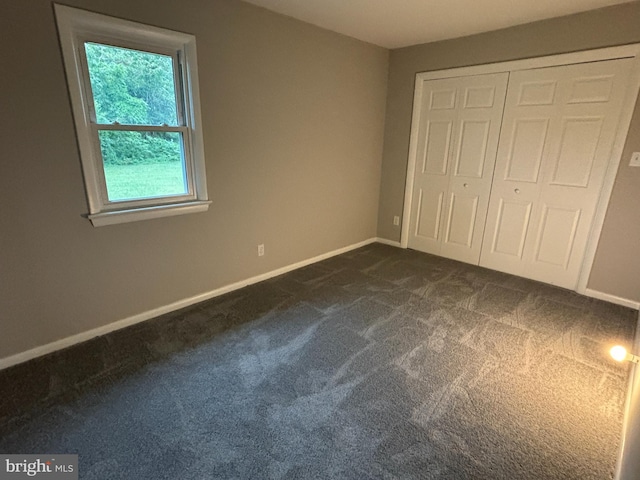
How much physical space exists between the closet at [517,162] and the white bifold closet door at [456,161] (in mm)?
10

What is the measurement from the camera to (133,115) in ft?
7.27

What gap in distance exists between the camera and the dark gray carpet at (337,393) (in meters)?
1.43

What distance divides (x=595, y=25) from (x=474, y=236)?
2.05 m

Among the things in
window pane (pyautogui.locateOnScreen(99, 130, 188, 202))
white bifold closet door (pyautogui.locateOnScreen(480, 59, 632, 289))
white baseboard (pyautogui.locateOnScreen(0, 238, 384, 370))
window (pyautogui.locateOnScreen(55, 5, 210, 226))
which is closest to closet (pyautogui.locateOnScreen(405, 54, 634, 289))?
white bifold closet door (pyautogui.locateOnScreen(480, 59, 632, 289))

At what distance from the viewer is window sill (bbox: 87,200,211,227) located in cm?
213

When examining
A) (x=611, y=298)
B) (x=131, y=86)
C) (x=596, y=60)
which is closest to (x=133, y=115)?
(x=131, y=86)

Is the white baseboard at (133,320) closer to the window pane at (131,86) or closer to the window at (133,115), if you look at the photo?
the window at (133,115)

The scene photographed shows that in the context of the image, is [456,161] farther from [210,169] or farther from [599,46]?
[210,169]

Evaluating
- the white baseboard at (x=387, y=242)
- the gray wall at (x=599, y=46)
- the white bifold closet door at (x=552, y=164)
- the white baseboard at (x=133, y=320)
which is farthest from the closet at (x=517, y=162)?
the white baseboard at (x=133, y=320)

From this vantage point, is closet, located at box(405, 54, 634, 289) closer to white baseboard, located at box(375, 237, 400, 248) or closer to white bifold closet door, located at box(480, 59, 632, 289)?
white bifold closet door, located at box(480, 59, 632, 289)

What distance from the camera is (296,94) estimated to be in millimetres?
3102

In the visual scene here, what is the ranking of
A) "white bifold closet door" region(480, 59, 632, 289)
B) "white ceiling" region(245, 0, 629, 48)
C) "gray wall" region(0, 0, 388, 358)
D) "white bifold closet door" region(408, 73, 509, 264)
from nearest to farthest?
"gray wall" region(0, 0, 388, 358)
"white ceiling" region(245, 0, 629, 48)
"white bifold closet door" region(480, 59, 632, 289)
"white bifold closet door" region(408, 73, 509, 264)

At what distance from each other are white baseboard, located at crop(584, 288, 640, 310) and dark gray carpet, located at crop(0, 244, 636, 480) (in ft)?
0.38

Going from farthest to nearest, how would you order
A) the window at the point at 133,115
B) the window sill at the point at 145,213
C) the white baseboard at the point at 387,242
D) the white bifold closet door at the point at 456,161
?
the white baseboard at the point at 387,242 < the white bifold closet door at the point at 456,161 < the window sill at the point at 145,213 < the window at the point at 133,115
